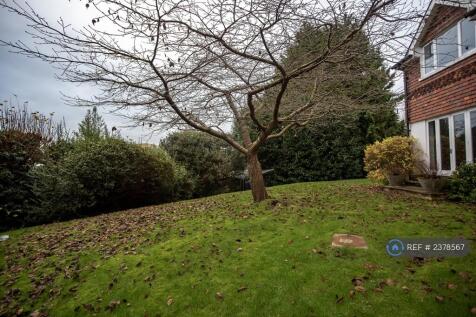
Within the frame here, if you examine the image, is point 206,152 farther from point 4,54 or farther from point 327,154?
point 4,54

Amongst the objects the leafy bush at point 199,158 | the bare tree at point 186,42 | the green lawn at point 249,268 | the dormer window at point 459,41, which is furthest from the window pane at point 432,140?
the leafy bush at point 199,158

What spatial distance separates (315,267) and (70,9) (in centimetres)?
525

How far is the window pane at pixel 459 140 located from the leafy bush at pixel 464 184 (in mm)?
778

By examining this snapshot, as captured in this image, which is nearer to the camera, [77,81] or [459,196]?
[77,81]

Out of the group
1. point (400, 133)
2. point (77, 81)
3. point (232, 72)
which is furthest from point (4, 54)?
point (400, 133)

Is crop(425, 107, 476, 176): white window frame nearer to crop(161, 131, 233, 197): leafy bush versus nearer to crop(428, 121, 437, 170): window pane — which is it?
crop(428, 121, 437, 170): window pane

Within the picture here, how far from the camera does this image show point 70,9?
14.0 feet

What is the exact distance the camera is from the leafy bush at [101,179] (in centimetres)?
912

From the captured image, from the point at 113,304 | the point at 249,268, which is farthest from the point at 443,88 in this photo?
the point at 113,304

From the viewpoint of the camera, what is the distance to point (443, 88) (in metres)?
8.76

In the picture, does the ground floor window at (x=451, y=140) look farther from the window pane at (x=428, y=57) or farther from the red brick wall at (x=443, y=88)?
the window pane at (x=428, y=57)

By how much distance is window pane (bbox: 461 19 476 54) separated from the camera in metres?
7.59

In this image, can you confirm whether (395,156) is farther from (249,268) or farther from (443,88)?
(249,268)

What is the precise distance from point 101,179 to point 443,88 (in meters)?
11.6
